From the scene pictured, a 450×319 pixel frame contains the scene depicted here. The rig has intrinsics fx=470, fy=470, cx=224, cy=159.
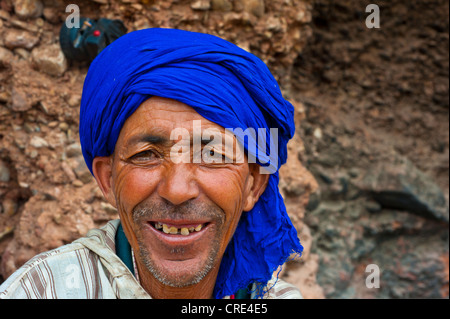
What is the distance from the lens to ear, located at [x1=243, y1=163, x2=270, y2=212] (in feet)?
6.11

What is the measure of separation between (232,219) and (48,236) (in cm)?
142

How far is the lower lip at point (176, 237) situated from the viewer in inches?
65.8

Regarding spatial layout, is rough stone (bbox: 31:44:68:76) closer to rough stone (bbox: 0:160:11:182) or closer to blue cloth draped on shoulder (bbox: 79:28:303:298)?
rough stone (bbox: 0:160:11:182)

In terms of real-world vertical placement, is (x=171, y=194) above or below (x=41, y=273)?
above

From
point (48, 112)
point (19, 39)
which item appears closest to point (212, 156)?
point (48, 112)

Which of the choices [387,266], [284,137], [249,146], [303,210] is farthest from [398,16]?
[249,146]

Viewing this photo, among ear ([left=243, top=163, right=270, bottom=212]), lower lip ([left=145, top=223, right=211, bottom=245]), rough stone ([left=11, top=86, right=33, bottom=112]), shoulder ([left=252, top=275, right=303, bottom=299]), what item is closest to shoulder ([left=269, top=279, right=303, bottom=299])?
shoulder ([left=252, top=275, right=303, bottom=299])

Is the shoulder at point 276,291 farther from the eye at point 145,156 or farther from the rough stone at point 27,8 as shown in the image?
the rough stone at point 27,8

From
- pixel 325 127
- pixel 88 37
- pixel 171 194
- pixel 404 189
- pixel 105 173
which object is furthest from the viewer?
pixel 325 127

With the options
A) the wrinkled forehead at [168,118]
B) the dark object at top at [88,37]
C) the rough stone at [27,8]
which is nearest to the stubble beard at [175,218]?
the wrinkled forehead at [168,118]

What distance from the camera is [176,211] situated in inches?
64.0

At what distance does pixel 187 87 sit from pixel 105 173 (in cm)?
52

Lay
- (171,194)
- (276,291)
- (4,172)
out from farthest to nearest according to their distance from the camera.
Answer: (4,172), (276,291), (171,194)

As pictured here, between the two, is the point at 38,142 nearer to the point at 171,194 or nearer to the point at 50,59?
the point at 50,59
